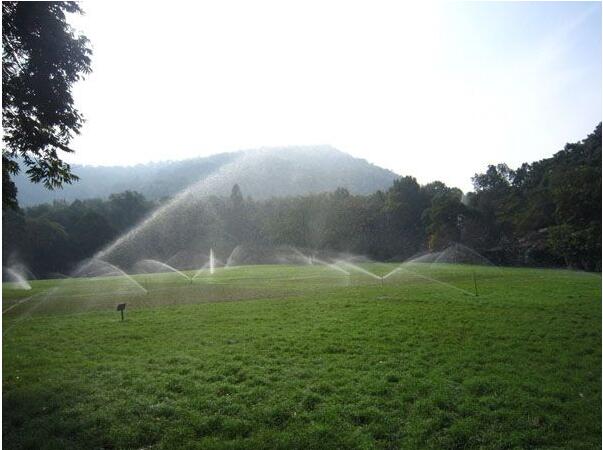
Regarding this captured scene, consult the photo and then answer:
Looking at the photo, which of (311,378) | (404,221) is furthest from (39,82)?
(404,221)

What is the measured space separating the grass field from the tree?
316 inches

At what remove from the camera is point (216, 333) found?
18.6 meters

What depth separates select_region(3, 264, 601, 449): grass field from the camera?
9.24 meters

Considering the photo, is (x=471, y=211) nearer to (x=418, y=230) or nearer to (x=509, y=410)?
(x=418, y=230)

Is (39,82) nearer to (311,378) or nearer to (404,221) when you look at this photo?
(311,378)

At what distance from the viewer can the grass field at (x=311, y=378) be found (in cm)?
924

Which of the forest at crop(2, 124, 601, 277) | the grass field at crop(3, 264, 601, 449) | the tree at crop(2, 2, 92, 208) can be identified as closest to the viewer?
the grass field at crop(3, 264, 601, 449)

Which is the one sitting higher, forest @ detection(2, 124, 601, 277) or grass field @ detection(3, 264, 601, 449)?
forest @ detection(2, 124, 601, 277)

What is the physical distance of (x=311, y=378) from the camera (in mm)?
12539

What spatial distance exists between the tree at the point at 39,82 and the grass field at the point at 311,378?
802 centimetres

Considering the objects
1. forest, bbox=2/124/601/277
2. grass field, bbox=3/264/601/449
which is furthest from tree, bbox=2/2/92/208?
forest, bbox=2/124/601/277

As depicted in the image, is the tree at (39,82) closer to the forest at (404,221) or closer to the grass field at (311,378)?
the grass field at (311,378)

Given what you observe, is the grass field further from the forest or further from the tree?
the forest

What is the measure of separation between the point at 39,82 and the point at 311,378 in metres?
14.6
